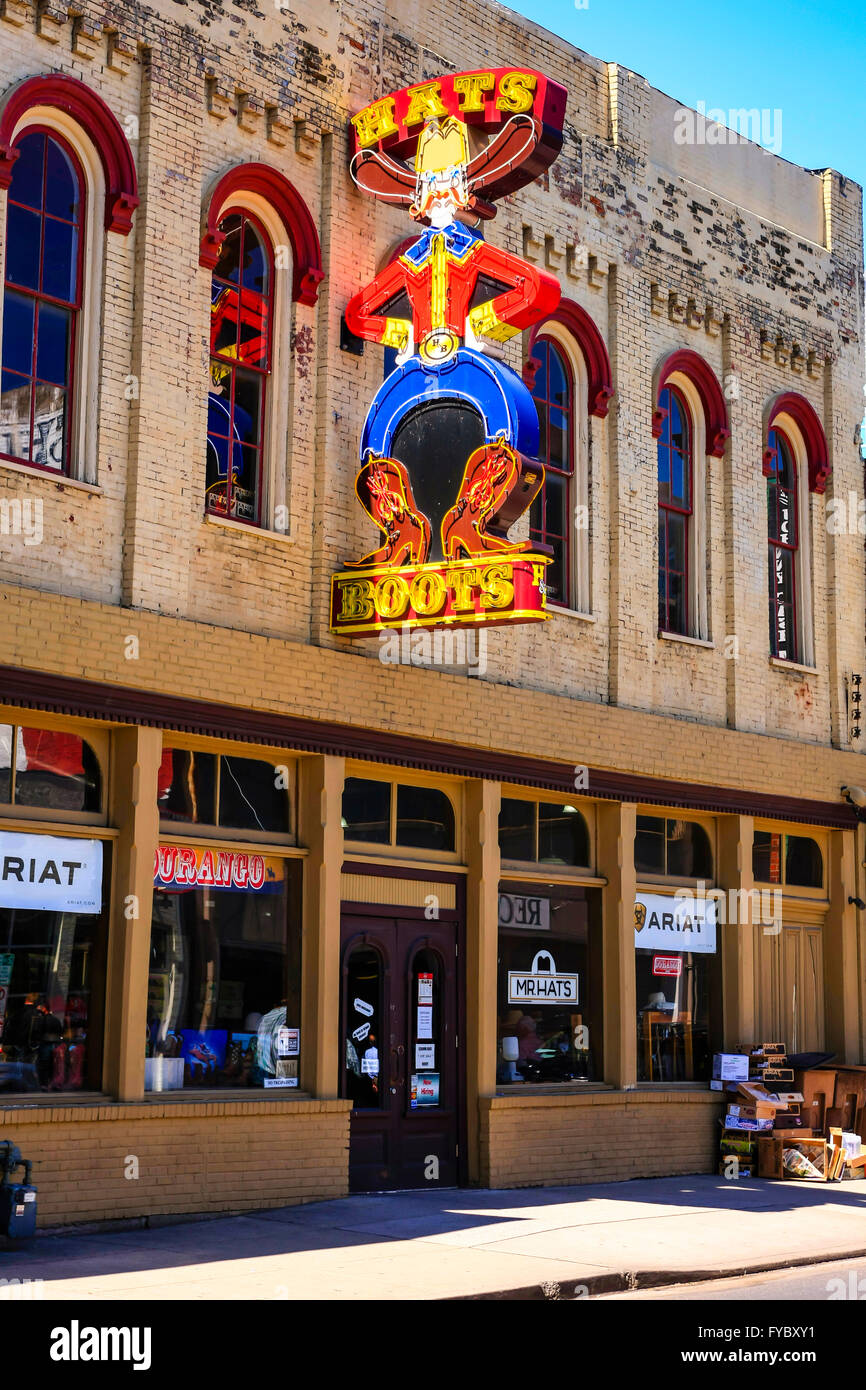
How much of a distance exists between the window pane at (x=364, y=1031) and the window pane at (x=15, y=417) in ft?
16.9

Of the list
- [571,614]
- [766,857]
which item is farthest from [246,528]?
[766,857]

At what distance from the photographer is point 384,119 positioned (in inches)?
595

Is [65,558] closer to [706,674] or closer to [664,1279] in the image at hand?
[664,1279]

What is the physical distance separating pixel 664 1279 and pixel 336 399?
7.77 m

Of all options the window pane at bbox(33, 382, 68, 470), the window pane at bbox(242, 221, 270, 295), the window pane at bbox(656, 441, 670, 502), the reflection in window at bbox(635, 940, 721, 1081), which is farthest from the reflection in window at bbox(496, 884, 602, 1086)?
the window pane at bbox(33, 382, 68, 470)

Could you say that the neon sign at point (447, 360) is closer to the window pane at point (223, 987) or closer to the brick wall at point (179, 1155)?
the window pane at point (223, 987)

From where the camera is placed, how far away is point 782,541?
21000 millimetres

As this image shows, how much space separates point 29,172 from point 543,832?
7.81 meters

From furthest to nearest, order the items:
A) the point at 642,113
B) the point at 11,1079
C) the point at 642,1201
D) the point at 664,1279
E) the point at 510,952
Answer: the point at 642,113 < the point at 510,952 < the point at 642,1201 < the point at 11,1079 < the point at 664,1279

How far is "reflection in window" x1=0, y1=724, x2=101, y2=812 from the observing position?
1254cm

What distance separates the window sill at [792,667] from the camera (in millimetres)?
20297

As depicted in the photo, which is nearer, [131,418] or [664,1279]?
[664,1279]

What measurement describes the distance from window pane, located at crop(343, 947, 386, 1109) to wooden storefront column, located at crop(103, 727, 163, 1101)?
249 cm

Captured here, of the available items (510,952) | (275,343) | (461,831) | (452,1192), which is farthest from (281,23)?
(452,1192)
